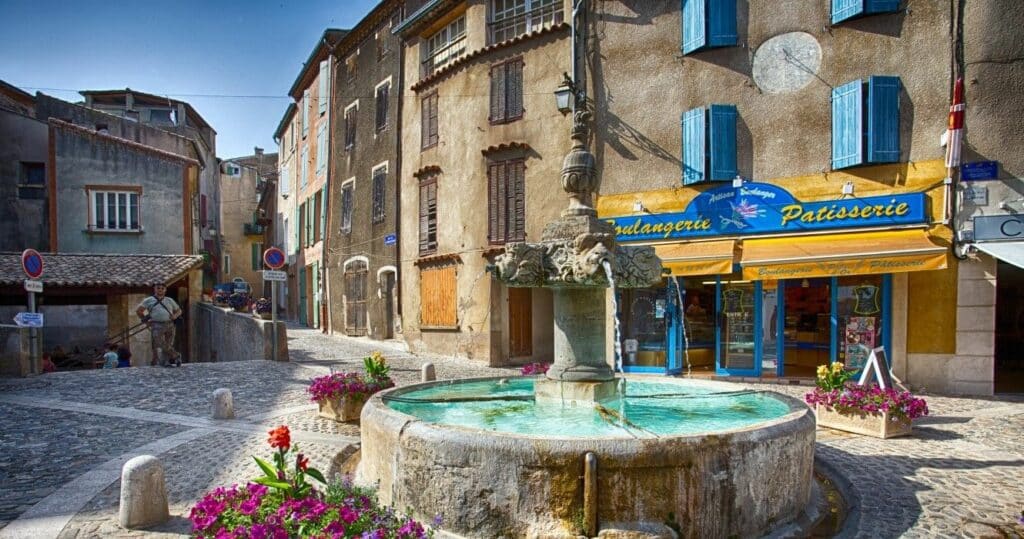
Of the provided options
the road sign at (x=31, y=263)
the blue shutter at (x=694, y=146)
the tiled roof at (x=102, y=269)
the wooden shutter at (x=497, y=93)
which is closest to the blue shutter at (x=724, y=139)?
the blue shutter at (x=694, y=146)

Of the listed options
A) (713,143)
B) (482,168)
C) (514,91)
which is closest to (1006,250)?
(713,143)

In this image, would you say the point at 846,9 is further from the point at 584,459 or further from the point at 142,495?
the point at 142,495

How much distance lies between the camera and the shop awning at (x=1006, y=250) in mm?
9776

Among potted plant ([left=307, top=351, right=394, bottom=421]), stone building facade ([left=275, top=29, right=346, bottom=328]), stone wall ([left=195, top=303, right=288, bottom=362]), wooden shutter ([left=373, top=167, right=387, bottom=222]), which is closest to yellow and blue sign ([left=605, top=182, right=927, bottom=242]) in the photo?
potted plant ([left=307, top=351, right=394, bottom=421])

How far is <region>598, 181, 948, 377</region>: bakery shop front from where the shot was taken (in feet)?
36.4

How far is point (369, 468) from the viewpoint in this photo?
4.97 metres

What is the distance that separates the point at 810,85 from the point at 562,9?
6.34 metres

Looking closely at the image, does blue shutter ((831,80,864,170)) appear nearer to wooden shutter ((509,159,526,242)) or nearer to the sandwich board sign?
the sandwich board sign

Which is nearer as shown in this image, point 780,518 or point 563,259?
point 780,518

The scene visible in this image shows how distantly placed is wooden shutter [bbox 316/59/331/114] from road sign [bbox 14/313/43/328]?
16613 millimetres

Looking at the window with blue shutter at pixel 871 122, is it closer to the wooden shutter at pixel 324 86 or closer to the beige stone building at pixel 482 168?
the beige stone building at pixel 482 168

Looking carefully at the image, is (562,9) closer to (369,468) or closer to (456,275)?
(456,275)

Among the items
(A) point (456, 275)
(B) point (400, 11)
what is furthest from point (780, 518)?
(B) point (400, 11)

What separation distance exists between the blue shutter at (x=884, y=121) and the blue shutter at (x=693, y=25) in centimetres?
352
